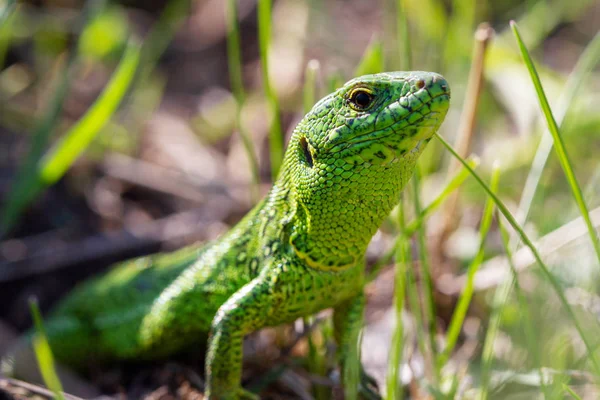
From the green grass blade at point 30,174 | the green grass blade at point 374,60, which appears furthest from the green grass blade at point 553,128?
the green grass blade at point 30,174

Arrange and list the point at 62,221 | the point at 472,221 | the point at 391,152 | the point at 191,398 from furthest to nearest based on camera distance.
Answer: the point at 62,221 → the point at 472,221 → the point at 191,398 → the point at 391,152

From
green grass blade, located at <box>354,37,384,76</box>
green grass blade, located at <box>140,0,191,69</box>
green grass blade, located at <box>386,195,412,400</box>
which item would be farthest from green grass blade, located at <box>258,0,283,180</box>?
green grass blade, located at <box>140,0,191,69</box>

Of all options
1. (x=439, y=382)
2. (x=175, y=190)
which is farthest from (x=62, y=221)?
(x=439, y=382)

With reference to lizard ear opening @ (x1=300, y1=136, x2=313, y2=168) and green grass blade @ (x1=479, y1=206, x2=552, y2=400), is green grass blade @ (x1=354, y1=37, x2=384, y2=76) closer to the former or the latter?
lizard ear opening @ (x1=300, y1=136, x2=313, y2=168)

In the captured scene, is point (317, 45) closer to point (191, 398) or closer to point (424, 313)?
point (424, 313)

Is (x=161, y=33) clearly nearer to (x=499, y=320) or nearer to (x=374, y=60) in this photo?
(x=374, y=60)

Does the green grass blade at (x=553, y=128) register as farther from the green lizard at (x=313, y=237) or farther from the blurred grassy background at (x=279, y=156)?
the blurred grassy background at (x=279, y=156)
